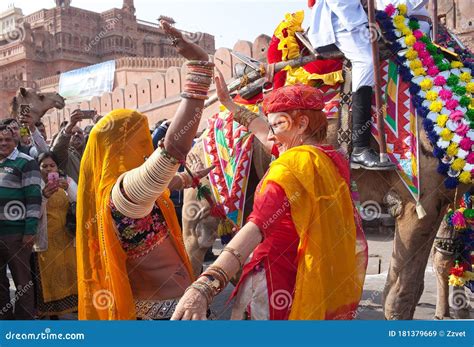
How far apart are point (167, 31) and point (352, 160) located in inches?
87.2

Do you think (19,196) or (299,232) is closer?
(299,232)

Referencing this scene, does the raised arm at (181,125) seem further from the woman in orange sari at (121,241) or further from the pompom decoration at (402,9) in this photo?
the pompom decoration at (402,9)

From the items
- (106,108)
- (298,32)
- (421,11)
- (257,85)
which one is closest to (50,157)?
(257,85)

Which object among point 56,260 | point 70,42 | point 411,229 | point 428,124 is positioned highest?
point 70,42

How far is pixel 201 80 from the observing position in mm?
2186

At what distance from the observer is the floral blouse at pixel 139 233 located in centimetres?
277

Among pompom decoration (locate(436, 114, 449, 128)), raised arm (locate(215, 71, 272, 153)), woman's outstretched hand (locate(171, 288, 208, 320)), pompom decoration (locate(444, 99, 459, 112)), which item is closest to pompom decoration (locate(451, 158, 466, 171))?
pompom decoration (locate(436, 114, 449, 128))

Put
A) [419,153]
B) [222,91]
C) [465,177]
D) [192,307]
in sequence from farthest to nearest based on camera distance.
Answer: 1. [419,153]
2. [465,177]
3. [222,91]
4. [192,307]

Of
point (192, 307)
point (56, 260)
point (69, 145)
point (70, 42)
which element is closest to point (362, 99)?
point (192, 307)

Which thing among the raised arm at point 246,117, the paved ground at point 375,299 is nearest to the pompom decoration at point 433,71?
the raised arm at point 246,117

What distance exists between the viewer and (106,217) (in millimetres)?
2711

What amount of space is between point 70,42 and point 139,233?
41003 mm

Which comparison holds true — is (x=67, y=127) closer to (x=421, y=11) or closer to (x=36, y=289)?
(x=36, y=289)

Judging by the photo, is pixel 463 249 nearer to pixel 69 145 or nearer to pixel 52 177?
pixel 52 177
